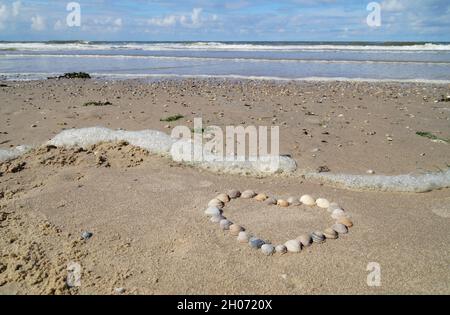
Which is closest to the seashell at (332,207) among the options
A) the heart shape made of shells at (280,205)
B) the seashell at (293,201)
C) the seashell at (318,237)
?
the heart shape made of shells at (280,205)

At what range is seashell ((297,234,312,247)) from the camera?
11.7 feet

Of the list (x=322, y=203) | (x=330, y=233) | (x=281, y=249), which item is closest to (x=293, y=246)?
(x=281, y=249)

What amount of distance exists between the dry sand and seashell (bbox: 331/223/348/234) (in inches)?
2.7

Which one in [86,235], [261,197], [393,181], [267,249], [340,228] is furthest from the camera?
[393,181]

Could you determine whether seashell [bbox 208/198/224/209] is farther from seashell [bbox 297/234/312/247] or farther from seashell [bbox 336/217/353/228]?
seashell [bbox 336/217/353/228]

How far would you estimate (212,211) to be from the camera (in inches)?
162

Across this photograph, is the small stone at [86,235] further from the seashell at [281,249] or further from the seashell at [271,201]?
the seashell at [271,201]

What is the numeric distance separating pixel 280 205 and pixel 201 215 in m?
0.84

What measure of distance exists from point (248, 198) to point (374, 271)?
1647 millimetres

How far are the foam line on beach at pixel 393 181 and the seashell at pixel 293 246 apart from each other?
1.47m

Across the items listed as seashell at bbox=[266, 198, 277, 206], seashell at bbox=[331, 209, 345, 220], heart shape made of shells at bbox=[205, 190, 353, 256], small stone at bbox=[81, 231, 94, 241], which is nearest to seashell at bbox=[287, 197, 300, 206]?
heart shape made of shells at bbox=[205, 190, 353, 256]

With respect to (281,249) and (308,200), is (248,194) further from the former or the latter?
(281,249)

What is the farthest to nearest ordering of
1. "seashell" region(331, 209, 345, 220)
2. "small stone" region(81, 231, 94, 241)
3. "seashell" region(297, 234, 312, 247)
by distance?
"seashell" region(331, 209, 345, 220), "small stone" region(81, 231, 94, 241), "seashell" region(297, 234, 312, 247)
